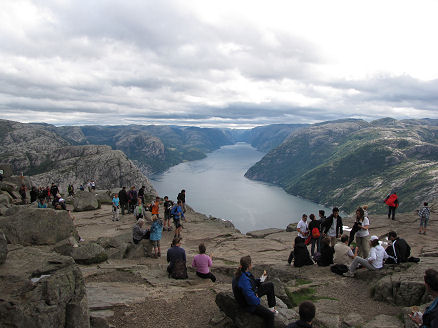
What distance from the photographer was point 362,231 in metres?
17.8

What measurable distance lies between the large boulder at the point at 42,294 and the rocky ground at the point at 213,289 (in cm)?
244

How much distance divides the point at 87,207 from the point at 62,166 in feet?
592

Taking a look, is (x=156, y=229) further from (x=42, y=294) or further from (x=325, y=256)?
(x=42, y=294)

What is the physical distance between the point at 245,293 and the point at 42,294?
19.9 ft

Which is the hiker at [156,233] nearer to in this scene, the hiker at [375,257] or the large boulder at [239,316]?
the large boulder at [239,316]

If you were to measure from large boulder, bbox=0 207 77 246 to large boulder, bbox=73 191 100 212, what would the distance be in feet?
60.4

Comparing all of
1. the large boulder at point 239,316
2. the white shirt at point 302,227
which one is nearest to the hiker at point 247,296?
the large boulder at point 239,316

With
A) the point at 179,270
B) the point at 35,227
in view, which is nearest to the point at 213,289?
the point at 179,270

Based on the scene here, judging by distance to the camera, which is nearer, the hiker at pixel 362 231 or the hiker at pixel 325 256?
the hiker at pixel 362 231

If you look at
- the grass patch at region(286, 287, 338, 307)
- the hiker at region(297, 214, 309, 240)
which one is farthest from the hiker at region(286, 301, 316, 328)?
the hiker at region(297, 214, 309, 240)

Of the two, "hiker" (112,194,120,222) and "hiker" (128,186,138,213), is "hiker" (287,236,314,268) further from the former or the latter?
"hiker" (128,186,138,213)

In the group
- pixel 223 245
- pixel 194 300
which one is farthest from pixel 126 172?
pixel 194 300

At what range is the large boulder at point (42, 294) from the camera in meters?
7.31

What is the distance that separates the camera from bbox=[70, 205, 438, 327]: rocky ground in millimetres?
11180
